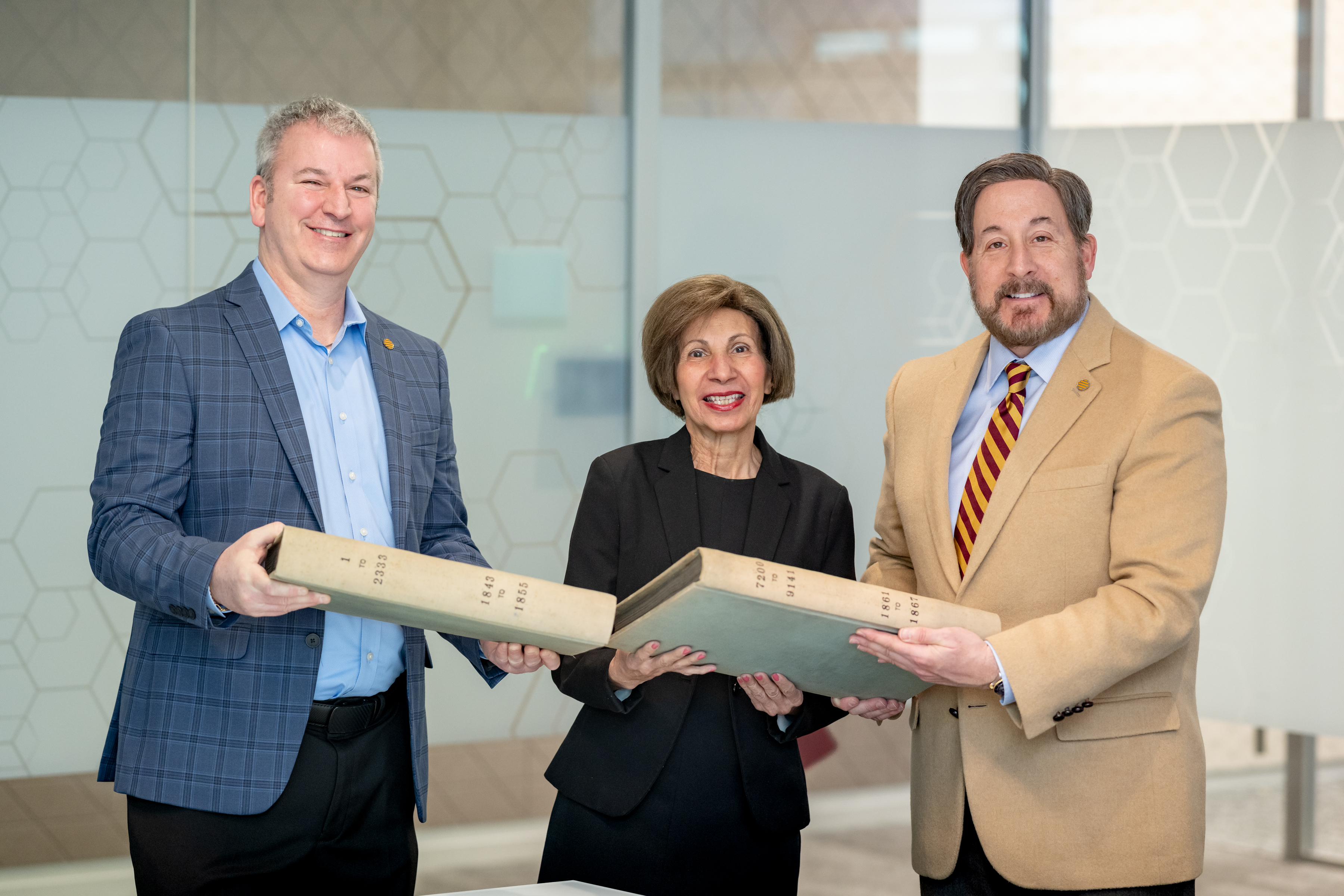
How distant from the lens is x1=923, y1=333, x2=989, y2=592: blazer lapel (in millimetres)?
1987

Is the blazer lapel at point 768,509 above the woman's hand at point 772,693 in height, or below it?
above

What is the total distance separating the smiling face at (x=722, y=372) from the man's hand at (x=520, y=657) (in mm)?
574

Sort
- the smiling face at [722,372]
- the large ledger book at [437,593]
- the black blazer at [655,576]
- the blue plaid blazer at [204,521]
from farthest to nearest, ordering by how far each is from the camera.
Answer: the smiling face at [722,372], the black blazer at [655,576], the blue plaid blazer at [204,521], the large ledger book at [437,593]

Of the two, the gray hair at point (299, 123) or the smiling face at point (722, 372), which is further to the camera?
the smiling face at point (722, 372)

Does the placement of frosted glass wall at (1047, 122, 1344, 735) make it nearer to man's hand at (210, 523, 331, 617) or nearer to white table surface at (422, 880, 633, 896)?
white table surface at (422, 880, 633, 896)

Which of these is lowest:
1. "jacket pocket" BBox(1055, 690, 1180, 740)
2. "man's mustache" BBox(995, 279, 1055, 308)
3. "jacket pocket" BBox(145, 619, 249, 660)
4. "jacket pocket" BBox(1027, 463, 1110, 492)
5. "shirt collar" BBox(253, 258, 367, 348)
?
"jacket pocket" BBox(1055, 690, 1180, 740)

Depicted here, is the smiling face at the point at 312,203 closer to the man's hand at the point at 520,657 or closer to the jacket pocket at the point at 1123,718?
the man's hand at the point at 520,657

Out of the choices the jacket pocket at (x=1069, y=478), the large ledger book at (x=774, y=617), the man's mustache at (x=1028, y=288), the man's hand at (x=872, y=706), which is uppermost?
the man's mustache at (x=1028, y=288)

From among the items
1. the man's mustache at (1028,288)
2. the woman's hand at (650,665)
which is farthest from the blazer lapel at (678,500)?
the man's mustache at (1028,288)

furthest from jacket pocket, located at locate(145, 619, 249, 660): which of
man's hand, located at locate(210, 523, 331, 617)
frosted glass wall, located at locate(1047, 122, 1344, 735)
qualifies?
frosted glass wall, located at locate(1047, 122, 1344, 735)

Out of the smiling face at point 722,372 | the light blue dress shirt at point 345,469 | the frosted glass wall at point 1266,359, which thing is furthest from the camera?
the frosted glass wall at point 1266,359

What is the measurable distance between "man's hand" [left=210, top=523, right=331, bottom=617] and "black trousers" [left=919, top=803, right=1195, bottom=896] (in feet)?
3.78

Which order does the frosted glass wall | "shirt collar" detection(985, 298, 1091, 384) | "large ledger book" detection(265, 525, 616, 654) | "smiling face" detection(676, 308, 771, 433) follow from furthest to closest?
the frosted glass wall → "smiling face" detection(676, 308, 771, 433) → "shirt collar" detection(985, 298, 1091, 384) → "large ledger book" detection(265, 525, 616, 654)

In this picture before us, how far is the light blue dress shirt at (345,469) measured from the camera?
1.89 metres
